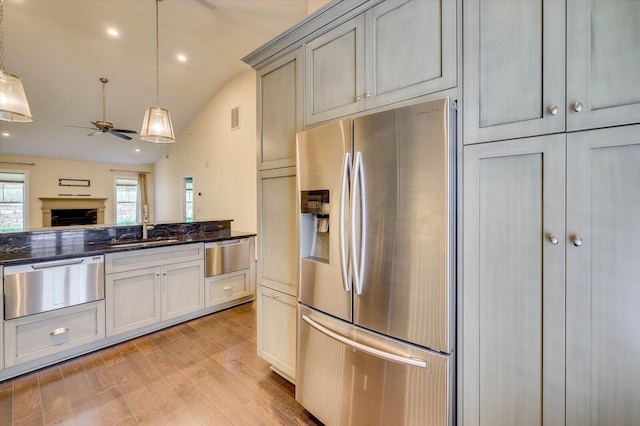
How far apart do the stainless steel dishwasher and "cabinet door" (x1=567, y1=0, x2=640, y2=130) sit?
135 inches

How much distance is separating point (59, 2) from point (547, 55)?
554cm

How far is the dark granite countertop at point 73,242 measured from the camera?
7.80 ft

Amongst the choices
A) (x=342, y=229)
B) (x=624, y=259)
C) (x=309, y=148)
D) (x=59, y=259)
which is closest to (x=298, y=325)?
(x=342, y=229)

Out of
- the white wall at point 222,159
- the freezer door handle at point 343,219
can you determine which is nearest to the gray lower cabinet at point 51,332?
the freezer door handle at point 343,219

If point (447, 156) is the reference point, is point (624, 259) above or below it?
below

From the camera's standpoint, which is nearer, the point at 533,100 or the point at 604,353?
the point at 604,353

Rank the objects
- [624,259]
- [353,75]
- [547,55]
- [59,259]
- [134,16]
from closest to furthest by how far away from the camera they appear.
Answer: [624,259] < [547,55] < [353,75] < [59,259] < [134,16]

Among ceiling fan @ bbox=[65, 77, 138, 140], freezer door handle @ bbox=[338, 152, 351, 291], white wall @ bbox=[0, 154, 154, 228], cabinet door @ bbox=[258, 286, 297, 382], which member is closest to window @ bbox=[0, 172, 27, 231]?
white wall @ bbox=[0, 154, 154, 228]

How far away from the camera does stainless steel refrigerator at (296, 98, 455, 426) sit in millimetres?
1195

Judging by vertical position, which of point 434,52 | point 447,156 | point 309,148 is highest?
point 434,52

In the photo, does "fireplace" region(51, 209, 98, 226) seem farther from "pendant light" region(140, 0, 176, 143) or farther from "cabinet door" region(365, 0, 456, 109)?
"cabinet door" region(365, 0, 456, 109)

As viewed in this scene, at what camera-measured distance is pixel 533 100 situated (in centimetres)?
105

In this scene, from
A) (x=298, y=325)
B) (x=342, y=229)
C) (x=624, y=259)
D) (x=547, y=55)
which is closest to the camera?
(x=624, y=259)

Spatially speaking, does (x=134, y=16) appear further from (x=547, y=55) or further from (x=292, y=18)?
(x=547, y=55)
